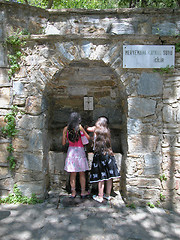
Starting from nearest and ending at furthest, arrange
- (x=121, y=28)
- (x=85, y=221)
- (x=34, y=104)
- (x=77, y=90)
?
(x=85, y=221) < (x=34, y=104) < (x=121, y=28) < (x=77, y=90)

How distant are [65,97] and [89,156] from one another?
1225mm

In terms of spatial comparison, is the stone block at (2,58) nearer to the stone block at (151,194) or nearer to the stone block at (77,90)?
the stone block at (77,90)

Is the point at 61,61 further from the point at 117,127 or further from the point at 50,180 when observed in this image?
the point at 50,180

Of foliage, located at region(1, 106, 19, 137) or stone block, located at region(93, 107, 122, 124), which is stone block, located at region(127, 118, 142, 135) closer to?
stone block, located at region(93, 107, 122, 124)

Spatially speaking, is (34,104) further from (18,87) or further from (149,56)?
(149,56)

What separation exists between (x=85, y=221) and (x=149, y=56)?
252 centimetres

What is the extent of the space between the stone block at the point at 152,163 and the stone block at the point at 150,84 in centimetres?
95

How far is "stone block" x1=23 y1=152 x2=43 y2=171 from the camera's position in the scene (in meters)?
3.04

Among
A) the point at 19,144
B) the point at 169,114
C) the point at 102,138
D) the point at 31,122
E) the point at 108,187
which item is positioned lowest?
the point at 108,187

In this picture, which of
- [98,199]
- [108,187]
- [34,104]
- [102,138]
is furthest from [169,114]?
[34,104]

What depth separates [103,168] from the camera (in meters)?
3.13

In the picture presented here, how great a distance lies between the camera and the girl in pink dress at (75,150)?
10.2 feet

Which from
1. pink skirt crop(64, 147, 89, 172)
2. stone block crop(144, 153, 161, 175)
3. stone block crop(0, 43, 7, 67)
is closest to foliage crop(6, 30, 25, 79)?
stone block crop(0, 43, 7, 67)

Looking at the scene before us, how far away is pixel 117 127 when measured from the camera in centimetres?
357
